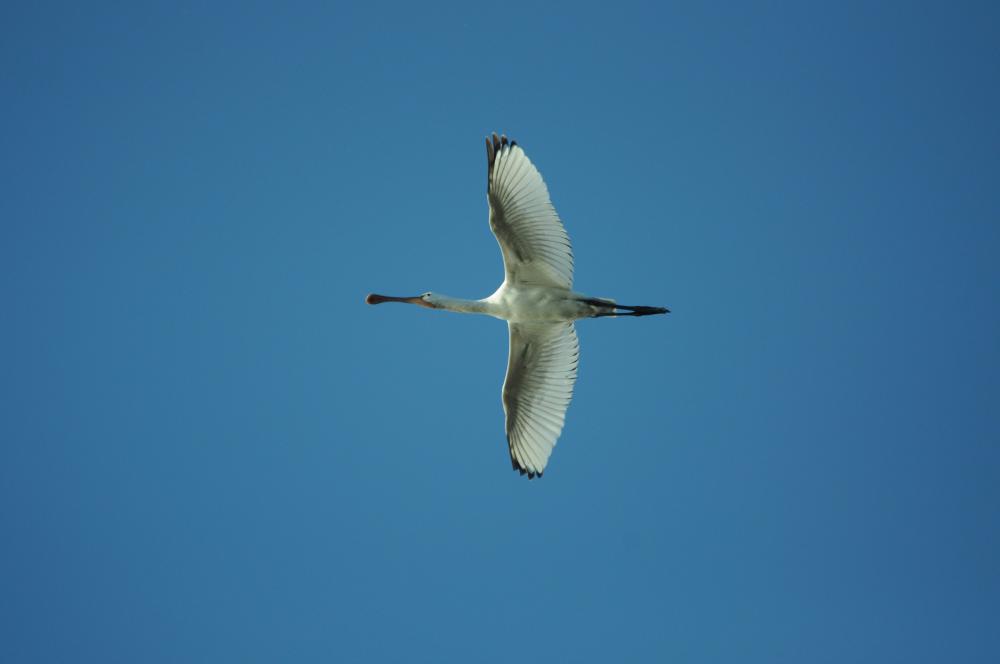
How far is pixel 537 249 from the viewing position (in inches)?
371

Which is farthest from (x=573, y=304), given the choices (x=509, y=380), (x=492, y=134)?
(x=492, y=134)

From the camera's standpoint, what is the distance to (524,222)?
9242 millimetres

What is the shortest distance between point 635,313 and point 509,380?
5.06ft

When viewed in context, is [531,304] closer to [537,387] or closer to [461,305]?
[461,305]

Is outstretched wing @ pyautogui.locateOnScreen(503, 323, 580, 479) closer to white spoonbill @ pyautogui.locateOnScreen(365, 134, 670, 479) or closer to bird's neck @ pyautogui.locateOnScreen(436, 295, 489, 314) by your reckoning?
white spoonbill @ pyautogui.locateOnScreen(365, 134, 670, 479)

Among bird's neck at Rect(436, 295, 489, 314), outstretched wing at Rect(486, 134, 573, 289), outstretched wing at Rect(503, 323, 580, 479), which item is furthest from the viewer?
outstretched wing at Rect(503, 323, 580, 479)

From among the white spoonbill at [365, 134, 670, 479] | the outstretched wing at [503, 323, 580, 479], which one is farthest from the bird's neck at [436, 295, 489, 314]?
the outstretched wing at [503, 323, 580, 479]

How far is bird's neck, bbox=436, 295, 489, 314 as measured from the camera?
9.91 metres

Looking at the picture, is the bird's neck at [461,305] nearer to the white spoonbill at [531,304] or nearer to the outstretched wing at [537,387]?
the white spoonbill at [531,304]

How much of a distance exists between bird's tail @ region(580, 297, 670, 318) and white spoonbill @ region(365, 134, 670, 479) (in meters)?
0.01

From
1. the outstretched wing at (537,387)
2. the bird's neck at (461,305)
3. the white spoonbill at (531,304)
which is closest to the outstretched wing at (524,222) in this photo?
the white spoonbill at (531,304)

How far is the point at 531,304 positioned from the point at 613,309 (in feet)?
2.86

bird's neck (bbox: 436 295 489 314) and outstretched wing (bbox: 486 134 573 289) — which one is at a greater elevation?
outstretched wing (bbox: 486 134 573 289)

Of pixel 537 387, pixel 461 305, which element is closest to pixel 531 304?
pixel 461 305
